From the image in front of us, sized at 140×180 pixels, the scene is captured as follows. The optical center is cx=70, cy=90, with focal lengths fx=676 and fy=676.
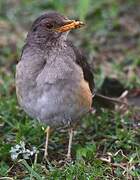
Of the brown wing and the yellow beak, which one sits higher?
the yellow beak

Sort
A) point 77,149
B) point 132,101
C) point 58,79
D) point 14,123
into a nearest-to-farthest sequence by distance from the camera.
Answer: point 58,79 < point 77,149 < point 14,123 < point 132,101

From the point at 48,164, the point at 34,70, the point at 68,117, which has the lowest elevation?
the point at 48,164

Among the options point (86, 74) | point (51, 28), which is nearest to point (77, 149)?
point (86, 74)

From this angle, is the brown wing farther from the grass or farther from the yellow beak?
the grass

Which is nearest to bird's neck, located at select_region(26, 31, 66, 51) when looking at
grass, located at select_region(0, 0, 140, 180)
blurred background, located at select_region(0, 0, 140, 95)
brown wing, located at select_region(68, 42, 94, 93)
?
brown wing, located at select_region(68, 42, 94, 93)

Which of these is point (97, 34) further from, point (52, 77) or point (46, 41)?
point (52, 77)

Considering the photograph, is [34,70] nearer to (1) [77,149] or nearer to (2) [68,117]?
(2) [68,117]

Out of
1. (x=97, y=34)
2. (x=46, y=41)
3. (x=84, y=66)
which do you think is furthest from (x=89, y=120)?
(x=97, y=34)
